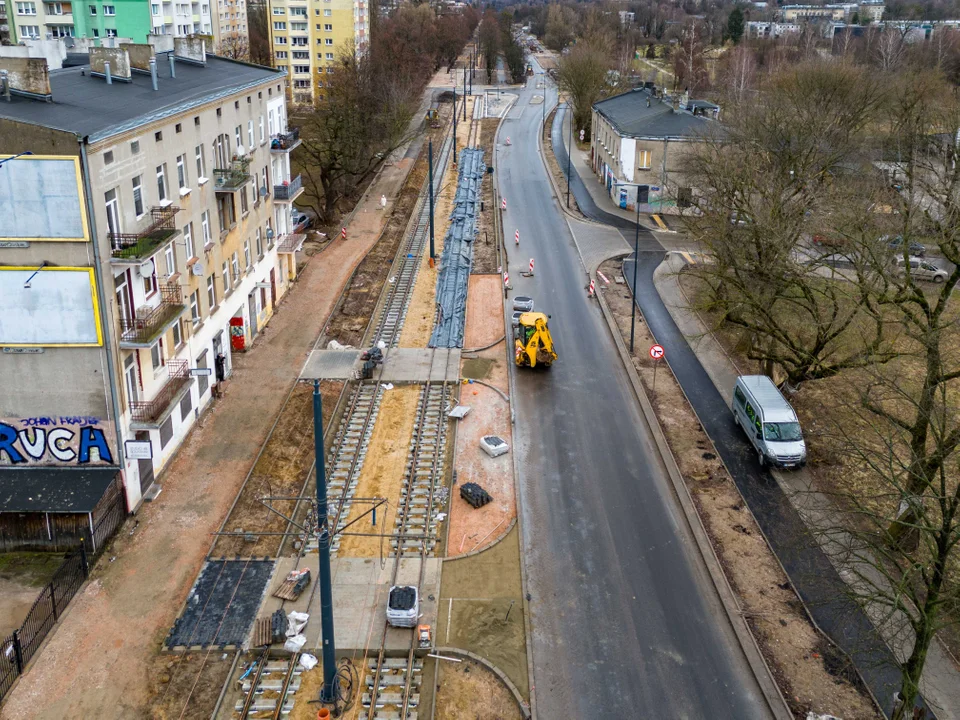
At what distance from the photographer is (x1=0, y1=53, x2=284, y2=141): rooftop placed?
23.6 meters

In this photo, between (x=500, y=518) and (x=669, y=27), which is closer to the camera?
(x=500, y=518)

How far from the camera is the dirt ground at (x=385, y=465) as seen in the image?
2536cm

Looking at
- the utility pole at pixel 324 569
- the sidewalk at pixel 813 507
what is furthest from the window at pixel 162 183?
the sidewalk at pixel 813 507

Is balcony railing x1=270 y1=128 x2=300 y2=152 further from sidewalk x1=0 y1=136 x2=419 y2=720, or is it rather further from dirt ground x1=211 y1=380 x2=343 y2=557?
dirt ground x1=211 y1=380 x2=343 y2=557

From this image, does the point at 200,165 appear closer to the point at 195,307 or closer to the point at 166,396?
the point at 195,307

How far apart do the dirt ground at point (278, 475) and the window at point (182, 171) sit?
9001mm

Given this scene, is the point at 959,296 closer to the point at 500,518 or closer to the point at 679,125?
the point at 679,125

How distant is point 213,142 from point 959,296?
39072 mm

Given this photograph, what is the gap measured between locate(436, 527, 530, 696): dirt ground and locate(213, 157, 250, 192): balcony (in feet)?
59.3

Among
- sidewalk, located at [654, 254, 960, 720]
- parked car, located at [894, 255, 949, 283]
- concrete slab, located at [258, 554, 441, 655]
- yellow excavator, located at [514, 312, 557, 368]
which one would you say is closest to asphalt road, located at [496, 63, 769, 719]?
yellow excavator, located at [514, 312, 557, 368]

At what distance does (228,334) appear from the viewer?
36344 mm

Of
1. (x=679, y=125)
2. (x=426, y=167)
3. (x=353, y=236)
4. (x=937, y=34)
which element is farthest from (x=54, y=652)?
(x=937, y=34)

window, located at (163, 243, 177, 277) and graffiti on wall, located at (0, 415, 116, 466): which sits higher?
window, located at (163, 243, 177, 277)

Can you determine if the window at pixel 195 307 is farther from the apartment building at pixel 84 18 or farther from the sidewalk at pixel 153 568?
the apartment building at pixel 84 18
